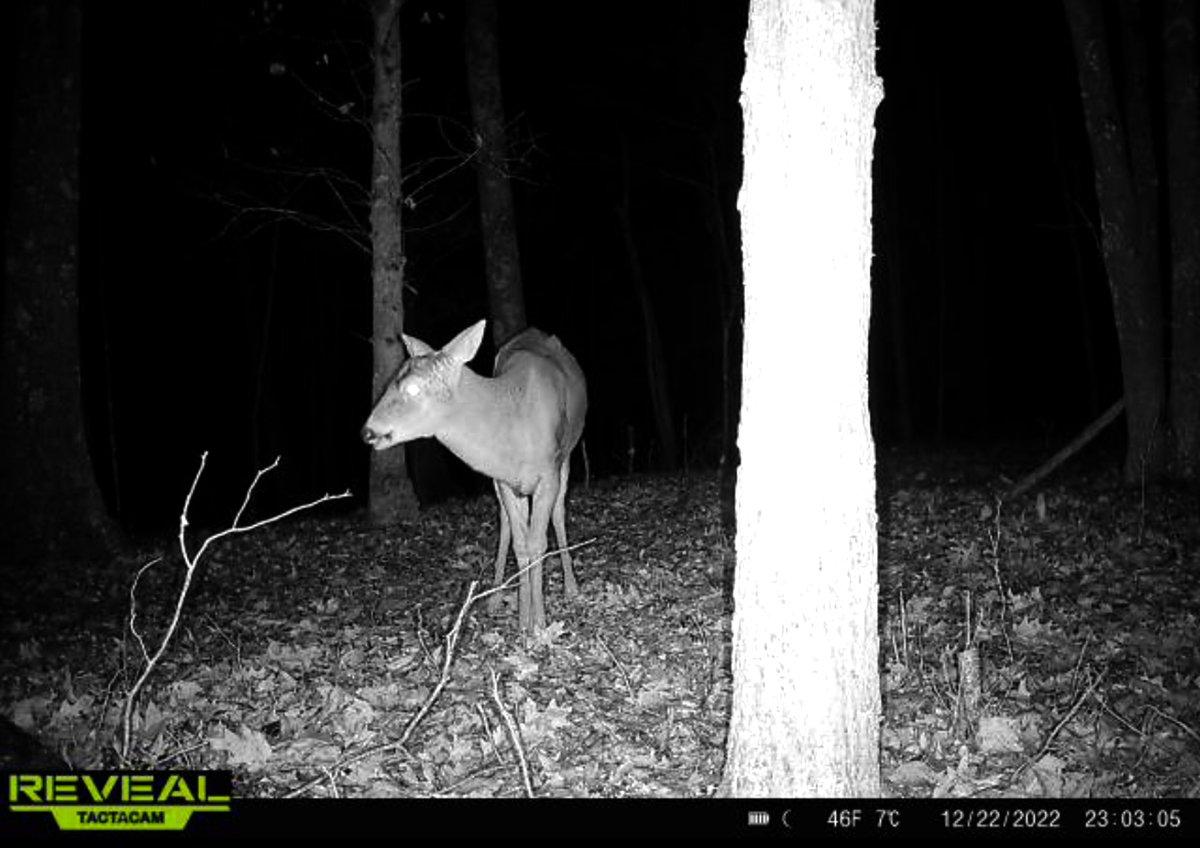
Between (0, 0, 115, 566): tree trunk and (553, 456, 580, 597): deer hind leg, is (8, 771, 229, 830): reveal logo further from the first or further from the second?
(0, 0, 115, 566): tree trunk

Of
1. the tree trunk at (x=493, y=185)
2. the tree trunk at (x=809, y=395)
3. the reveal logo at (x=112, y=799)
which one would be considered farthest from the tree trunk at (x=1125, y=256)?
the reveal logo at (x=112, y=799)

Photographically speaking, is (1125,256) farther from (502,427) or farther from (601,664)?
(601,664)

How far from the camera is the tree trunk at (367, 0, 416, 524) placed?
1028 centimetres

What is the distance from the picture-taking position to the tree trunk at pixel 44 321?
936 cm

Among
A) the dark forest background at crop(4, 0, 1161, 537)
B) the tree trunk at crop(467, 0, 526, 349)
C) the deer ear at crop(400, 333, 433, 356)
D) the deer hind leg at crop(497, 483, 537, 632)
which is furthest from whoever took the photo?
the dark forest background at crop(4, 0, 1161, 537)

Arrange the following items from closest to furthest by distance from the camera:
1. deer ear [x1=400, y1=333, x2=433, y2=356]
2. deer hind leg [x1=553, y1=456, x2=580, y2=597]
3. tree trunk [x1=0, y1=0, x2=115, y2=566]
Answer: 1. deer ear [x1=400, y1=333, x2=433, y2=356]
2. deer hind leg [x1=553, y1=456, x2=580, y2=597]
3. tree trunk [x1=0, y1=0, x2=115, y2=566]

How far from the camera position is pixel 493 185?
43.3 ft

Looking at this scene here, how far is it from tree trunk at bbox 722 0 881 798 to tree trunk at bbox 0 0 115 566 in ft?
27.1

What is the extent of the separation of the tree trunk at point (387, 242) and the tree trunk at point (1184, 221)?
8566 mm

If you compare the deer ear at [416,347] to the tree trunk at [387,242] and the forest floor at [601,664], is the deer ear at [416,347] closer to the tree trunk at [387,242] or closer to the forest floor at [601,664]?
the forest floor at [601,664]

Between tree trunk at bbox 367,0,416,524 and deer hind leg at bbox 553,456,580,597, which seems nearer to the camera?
deer hind leg at bbox 553,456,580,597

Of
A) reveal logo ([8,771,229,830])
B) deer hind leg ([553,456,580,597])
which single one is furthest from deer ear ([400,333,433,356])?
reveal logo ([8,771,229,830])

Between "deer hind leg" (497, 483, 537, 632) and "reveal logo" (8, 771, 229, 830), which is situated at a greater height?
"deer hind leg" (497, 483, 537, 632)

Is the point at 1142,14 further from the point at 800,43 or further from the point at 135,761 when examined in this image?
the point at 135,761
